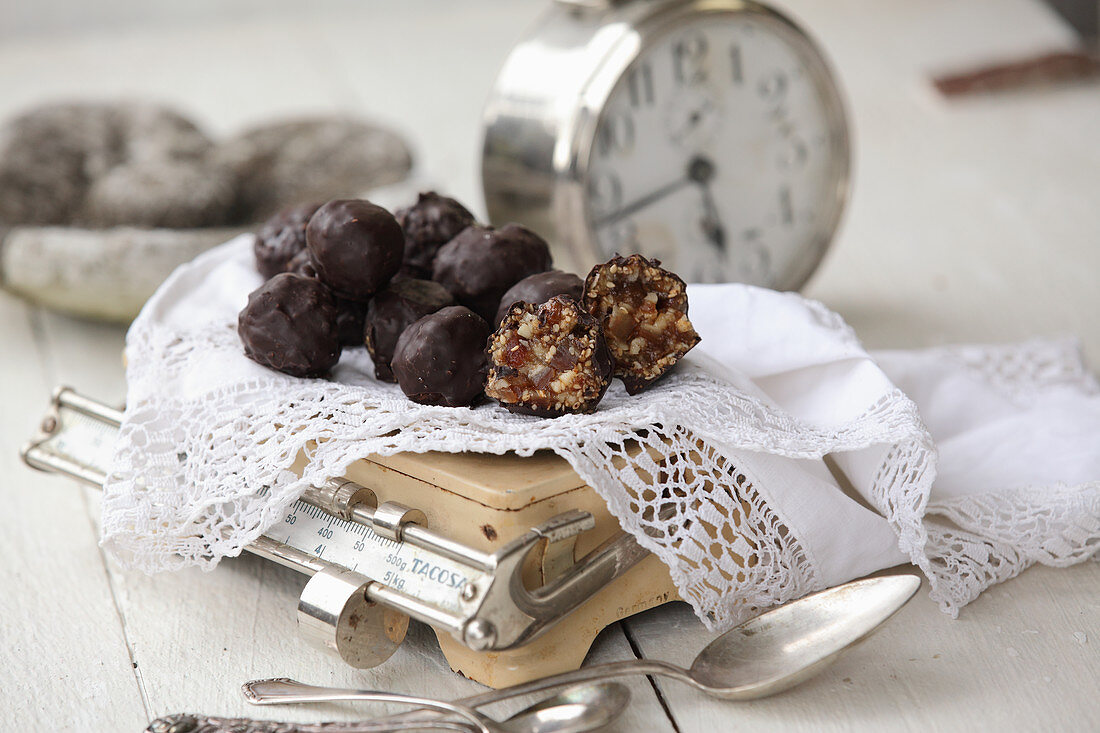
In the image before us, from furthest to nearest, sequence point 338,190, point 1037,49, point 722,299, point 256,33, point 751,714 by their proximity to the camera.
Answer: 1. point 256,33
2. point 1037,49
3. point 338,190
4. point 722,299
5. point 751,714

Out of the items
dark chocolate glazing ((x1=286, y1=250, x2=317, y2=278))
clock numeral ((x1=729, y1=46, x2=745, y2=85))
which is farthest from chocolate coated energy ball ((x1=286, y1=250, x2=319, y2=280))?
clock numeral ((x1=729, y1=46, x2=745, y2=85))

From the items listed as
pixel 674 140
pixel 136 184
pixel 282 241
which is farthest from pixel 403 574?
pixel 136 184

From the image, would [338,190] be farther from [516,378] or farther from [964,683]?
[964,683]

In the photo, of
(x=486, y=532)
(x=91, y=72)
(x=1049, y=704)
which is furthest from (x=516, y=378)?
(x=91, y=72)

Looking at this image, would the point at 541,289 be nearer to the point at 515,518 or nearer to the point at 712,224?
the point at 515,518

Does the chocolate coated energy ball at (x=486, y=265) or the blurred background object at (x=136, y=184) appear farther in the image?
the blurred background object at (x=136, y=184)

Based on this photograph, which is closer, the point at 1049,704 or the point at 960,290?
the point at 1049,704

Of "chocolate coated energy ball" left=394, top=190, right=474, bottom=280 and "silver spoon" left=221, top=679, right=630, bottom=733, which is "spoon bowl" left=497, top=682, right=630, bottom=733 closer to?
"silver spoon" left=221, top=679, right=630, bottom=733

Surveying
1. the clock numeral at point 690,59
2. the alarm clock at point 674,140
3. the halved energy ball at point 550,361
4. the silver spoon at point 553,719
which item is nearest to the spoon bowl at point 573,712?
the silver spoon at point 553,719

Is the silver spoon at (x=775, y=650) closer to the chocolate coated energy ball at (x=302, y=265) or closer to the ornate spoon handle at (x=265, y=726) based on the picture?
the ornate spoon handle at (x=265, y=726)
